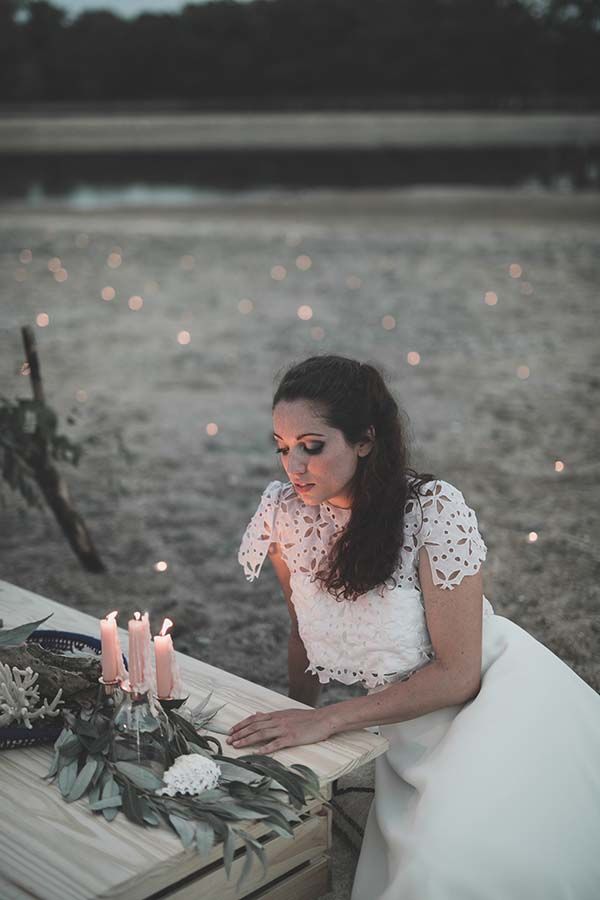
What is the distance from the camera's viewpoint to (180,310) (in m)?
9.96

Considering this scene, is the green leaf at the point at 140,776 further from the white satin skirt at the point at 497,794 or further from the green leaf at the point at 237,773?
the white satin skirt at the point at 497,794

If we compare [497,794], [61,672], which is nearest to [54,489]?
[61,672]

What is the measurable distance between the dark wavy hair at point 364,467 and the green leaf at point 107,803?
27.2 inches

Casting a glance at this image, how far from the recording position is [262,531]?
2.56 metres

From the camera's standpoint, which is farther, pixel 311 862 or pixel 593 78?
pixel 593 78

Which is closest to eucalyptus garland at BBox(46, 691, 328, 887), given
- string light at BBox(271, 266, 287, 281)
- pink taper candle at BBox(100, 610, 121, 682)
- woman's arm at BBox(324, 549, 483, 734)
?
pink taper candle at BBox(100, 610, 121, 682)

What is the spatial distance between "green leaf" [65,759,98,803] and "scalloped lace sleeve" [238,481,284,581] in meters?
0.66

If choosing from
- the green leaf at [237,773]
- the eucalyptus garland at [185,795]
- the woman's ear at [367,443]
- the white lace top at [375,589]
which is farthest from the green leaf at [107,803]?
the woman's ear at [367,443]

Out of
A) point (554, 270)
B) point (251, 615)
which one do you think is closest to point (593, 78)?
point (554, 270)

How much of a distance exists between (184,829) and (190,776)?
117mm

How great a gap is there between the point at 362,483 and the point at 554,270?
9612 mm

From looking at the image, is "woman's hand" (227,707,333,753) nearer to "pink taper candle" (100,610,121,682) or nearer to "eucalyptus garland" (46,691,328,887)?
"eucalyptus garland" (46,691,328,887)

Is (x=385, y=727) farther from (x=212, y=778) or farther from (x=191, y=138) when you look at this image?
(x=191, y=138)

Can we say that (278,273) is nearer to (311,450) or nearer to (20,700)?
(311,450)
